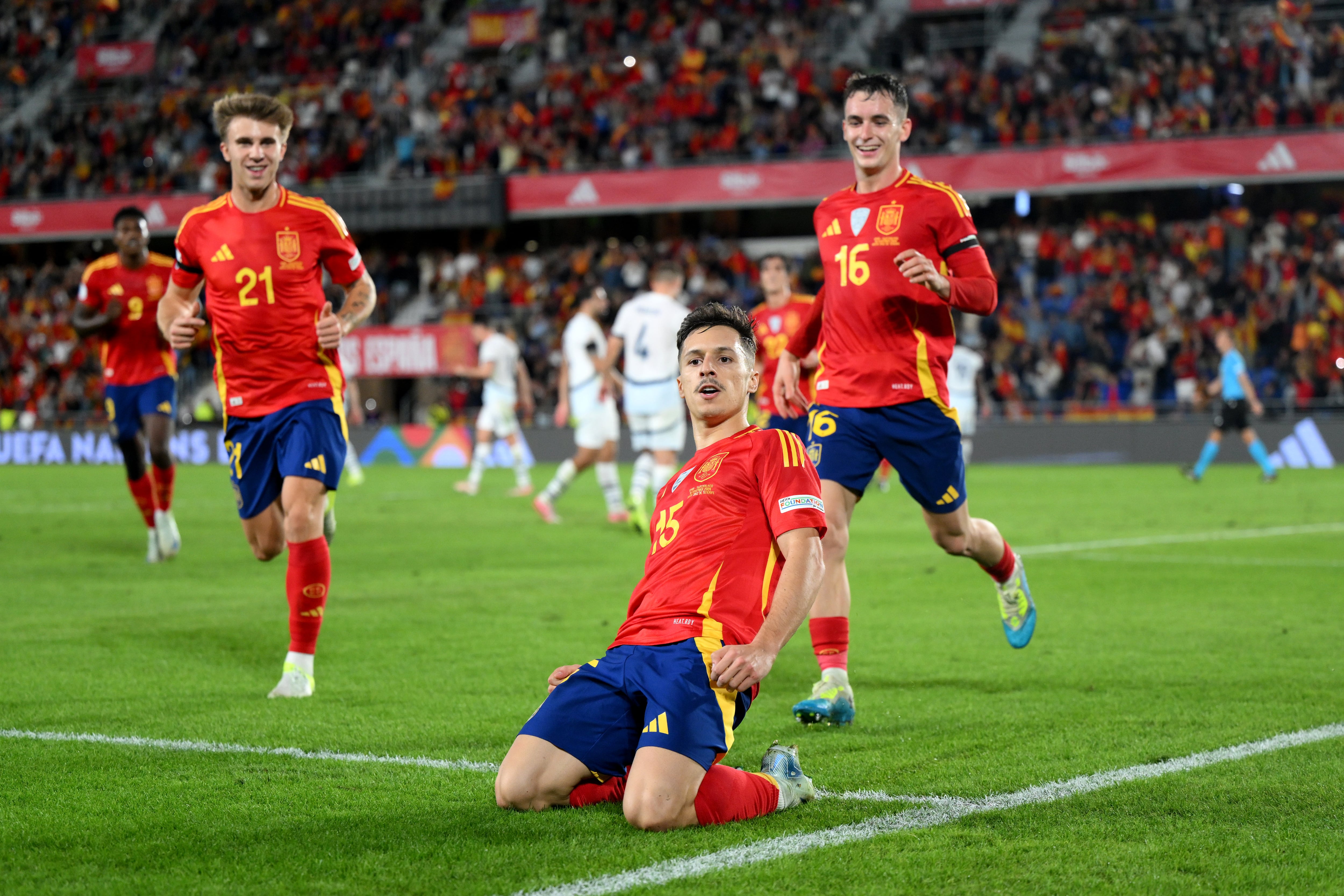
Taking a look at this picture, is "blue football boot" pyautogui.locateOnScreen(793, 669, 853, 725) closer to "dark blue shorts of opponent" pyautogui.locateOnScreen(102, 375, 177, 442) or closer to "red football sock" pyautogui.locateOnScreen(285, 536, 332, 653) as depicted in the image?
"red football sock" pyautogui.locateOnScreen(285, 536, 332, 653)

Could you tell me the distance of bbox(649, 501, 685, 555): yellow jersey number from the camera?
13.9 feet

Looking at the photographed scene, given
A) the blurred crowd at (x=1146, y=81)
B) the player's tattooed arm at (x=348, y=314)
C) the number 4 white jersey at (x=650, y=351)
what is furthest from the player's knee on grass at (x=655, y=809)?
the blurred crowd at (x=1146, y=81)

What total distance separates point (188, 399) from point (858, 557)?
24.0 metres

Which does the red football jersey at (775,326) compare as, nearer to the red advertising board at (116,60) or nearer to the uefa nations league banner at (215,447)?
the uefa nations league banner at (215,447)

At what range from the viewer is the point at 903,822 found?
12.7 feet

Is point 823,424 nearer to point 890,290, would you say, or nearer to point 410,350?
point 890,290

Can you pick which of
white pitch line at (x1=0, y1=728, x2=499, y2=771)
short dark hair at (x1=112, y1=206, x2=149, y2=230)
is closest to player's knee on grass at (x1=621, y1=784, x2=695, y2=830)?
white pitch line at (x1=0, y1=728, x2=499, y2=771)

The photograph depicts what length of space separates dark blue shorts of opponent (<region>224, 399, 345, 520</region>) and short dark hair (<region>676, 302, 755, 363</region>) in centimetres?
242

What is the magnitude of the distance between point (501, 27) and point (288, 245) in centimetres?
3109

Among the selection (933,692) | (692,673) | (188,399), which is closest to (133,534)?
(933,692)

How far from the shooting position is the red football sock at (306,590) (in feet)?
19.8

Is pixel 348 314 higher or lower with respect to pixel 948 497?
higher

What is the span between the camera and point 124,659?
6.75 meters

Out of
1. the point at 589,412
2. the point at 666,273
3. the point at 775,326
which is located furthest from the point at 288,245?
the point at 589,412
